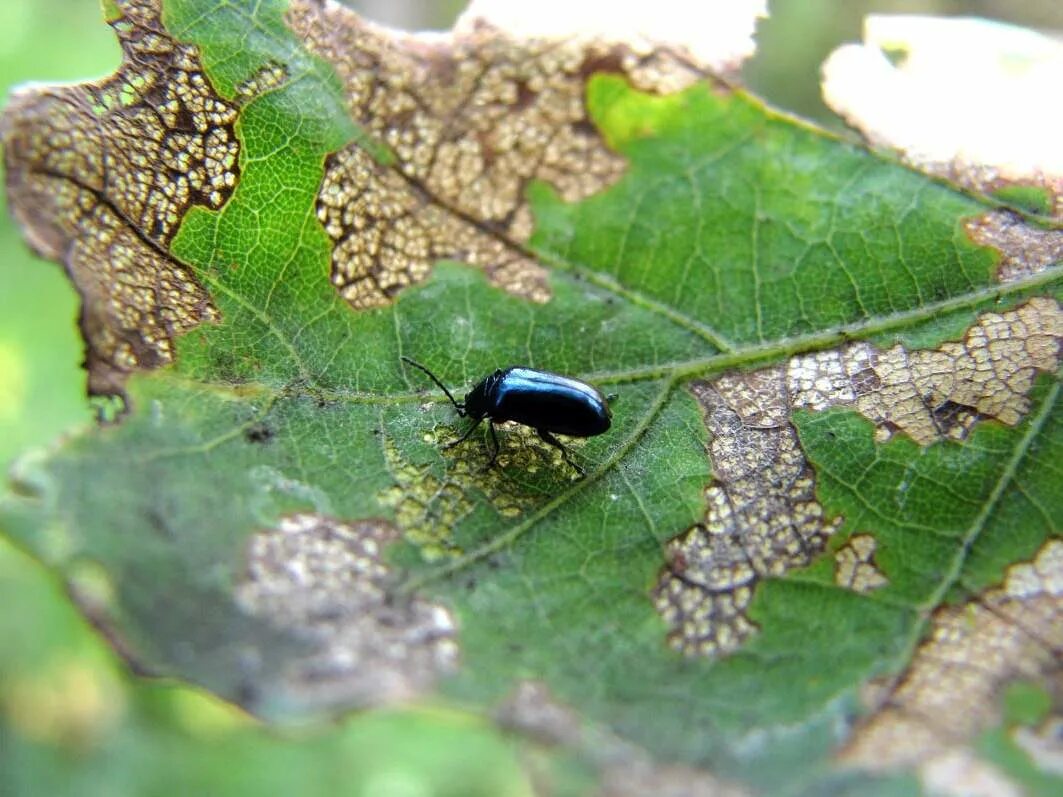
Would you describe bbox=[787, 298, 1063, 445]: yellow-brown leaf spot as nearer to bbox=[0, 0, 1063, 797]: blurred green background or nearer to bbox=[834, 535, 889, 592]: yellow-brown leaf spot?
bbox=[834, 535, 889, 592]: yellow-brown leaf spot

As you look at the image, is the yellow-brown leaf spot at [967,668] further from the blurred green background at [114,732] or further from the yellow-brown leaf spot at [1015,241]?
the blurred green background at [114,732]

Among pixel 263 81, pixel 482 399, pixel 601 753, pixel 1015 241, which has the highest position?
pixel 1015 241

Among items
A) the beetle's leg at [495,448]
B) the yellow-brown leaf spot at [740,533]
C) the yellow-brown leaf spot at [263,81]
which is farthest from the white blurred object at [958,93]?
the yellow-brown leaf spot at [263,81]

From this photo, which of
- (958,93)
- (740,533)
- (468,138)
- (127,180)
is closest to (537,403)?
(740,533)

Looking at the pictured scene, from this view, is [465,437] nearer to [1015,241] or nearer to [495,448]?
[495,448]

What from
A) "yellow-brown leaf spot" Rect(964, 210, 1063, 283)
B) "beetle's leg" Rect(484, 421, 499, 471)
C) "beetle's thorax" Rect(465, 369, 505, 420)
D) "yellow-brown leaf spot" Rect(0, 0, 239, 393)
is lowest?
"beetle's leg" Rect(484, 421, 499, 471)

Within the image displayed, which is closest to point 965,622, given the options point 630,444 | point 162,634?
point 630,444

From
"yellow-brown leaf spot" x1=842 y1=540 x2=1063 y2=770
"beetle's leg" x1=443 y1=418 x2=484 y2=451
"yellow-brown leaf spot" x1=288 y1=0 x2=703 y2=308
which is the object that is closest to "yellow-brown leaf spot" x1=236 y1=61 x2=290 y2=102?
"yellow-brown leaf spot" x1=288 y1=0 x2=703 y2=308
